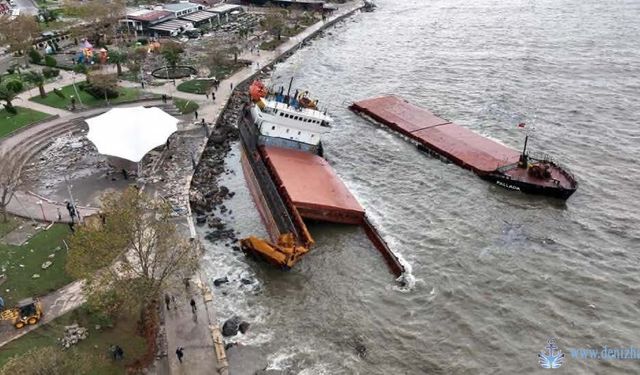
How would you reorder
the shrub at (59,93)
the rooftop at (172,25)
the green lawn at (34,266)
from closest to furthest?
the green lawn at (34,266) → the shrub at (59,93) → the rooftop at (172,25)

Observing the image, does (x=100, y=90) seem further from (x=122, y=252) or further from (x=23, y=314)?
(x=122, y=252)

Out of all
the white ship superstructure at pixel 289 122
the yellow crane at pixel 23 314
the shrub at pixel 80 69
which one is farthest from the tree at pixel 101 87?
the yellow crane at pixel 23 314

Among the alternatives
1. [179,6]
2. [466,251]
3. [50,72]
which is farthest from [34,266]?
[179,6]

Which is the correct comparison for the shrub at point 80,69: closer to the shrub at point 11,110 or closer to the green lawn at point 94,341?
the shrub at point 11,110

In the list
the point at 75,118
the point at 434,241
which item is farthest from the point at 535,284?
the point at 75,118

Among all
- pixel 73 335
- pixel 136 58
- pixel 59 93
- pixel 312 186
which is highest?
pixel 136 58

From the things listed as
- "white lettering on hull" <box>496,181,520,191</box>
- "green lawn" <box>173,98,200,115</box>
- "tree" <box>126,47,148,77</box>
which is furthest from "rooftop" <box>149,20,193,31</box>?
"white lettering on hull" <box>496,181,520,191</box>
